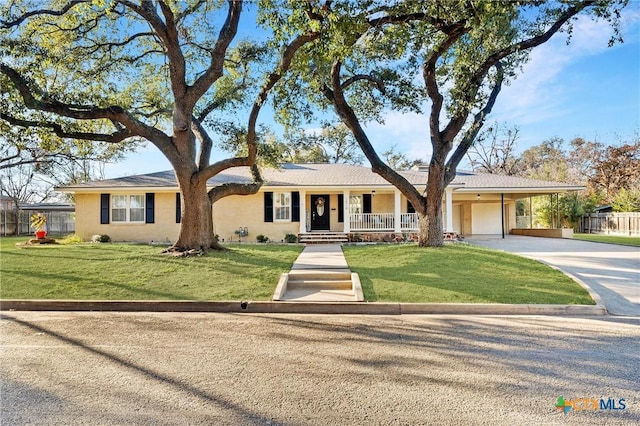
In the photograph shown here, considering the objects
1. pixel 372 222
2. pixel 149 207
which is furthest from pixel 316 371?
pixel 149 207

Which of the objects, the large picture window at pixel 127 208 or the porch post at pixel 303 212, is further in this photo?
the large picture window at pixel 127 208

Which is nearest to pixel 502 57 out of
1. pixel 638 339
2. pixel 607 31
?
pixel 607 31

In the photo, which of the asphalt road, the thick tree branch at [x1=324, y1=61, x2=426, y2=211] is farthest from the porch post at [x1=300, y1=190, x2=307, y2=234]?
the asphalt road

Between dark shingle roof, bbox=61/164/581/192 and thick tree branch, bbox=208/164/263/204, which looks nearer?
thick tree branch, bbox=208/164/263/204

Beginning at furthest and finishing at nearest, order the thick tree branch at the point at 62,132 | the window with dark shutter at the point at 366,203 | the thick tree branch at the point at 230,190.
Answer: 1. the window with dark shutter at the point at 366,203
2. the thick tree branch at the point at 230,190
3. the thick tree branch at the point at 62,132

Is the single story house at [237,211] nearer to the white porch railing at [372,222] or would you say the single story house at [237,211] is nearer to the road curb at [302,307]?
the white porch railing at [372,222]

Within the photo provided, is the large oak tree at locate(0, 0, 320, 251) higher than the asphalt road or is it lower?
higher

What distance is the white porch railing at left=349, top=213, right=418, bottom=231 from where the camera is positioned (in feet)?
57.0

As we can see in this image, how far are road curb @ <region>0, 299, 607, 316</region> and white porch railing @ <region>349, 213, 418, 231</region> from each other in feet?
35.9

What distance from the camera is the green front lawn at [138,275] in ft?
23.7

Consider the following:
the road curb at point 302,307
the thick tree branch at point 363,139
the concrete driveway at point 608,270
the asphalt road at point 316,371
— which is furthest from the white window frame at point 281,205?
the asphalt road at point 316,371

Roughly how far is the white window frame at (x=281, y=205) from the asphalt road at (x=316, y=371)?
11549 mm

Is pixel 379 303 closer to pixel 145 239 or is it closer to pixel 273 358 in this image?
pixel 273 358

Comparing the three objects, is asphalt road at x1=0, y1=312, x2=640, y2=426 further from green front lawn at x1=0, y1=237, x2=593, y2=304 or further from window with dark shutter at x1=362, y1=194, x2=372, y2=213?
window with dark shutter at x1=362, y1=194, x2=372, y2=213
